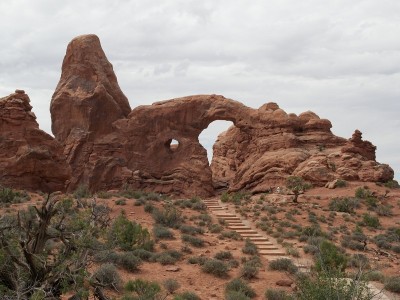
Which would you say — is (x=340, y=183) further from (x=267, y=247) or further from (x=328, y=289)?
(x=328, y=289)

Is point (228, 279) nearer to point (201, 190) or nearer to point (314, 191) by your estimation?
point (314, 191)

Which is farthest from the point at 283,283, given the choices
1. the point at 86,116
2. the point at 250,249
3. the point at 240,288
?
the point at 86,116

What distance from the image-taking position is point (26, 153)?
1049 inches

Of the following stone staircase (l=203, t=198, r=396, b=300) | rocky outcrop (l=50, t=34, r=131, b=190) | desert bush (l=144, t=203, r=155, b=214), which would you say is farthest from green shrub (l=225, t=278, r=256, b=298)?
rocky outcrop (l=50, t=34, r=131, b=190)

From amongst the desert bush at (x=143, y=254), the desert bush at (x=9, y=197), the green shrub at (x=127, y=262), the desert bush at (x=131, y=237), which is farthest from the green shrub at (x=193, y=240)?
the desert bush at (x=9, y=197)

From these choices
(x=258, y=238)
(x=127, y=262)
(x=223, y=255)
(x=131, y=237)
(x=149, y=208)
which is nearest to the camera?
(x=127, y=262)

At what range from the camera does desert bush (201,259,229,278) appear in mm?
12808

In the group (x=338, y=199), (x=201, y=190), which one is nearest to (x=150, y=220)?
(x=338, y=199)

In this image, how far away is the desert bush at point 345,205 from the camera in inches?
1001

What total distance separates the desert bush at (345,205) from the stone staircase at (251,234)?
20.3 feet

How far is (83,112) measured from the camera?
115ft

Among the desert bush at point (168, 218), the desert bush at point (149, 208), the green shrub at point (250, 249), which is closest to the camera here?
the green shrub at point (250, 249)

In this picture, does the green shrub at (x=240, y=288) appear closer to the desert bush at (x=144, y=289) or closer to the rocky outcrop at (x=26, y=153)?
the desert bush at (x=144, y=289)

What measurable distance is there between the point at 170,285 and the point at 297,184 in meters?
18.6
